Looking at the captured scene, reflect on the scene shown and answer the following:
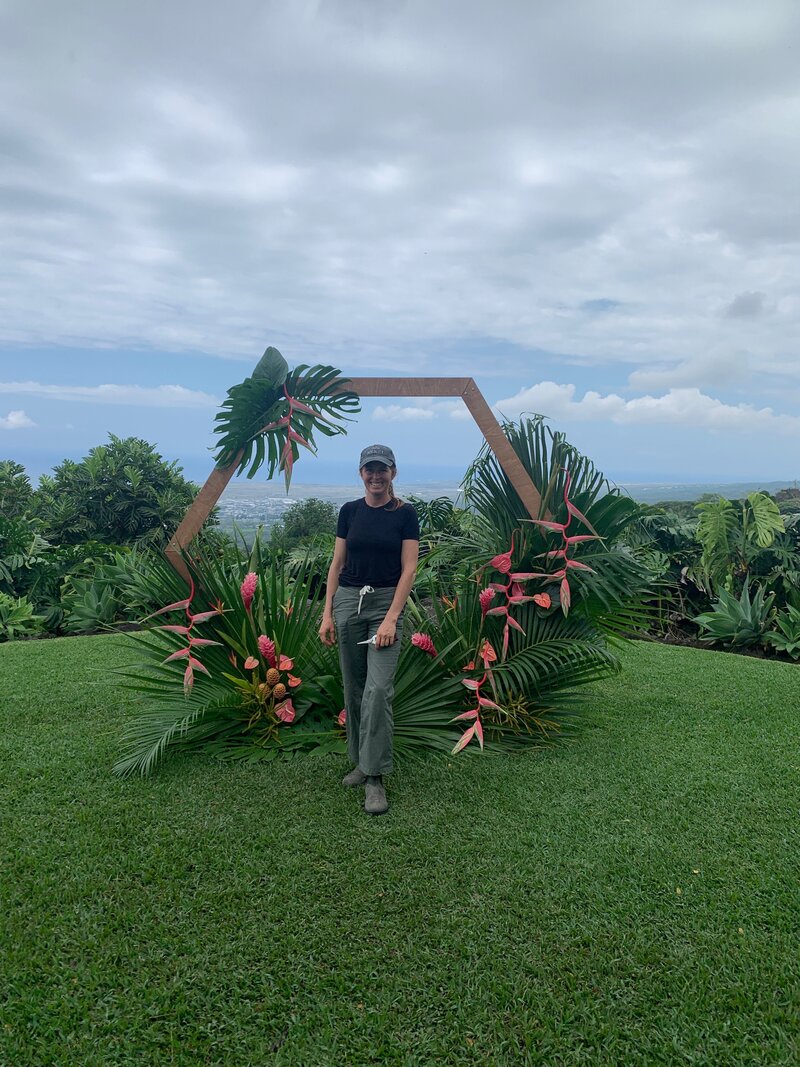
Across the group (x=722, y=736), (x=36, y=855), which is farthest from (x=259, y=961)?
(x=722, y=736)

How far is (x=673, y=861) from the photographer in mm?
2994

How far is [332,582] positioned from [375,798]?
3.60ft

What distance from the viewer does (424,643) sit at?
4.14m

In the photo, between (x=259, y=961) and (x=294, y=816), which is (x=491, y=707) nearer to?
(x=294, y=816)

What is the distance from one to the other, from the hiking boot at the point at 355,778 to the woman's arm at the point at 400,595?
29.1 inches

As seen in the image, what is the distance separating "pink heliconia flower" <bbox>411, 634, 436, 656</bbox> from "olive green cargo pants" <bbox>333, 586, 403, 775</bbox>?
0.32 m

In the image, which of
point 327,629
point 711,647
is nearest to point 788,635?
point 711,647

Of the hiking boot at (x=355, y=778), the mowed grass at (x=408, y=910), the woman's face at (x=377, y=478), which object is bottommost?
the mowed grass at (x=408, y=910)

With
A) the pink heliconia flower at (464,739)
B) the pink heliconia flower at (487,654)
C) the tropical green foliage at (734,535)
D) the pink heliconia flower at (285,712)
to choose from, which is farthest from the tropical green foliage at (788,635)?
the pink heliconia flower at (285,712)

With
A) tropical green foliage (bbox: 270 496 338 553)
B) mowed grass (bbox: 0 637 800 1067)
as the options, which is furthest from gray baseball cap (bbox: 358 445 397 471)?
tropical green foliage (bbox: 270 496 338 553)

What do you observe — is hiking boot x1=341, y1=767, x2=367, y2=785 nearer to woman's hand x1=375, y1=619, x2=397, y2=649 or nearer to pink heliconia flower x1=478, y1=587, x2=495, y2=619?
woman's hand x1=375, y1=619, x2=397, y2=649

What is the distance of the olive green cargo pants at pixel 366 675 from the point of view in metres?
3.47

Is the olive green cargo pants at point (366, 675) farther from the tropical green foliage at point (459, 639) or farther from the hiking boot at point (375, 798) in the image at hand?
the tropical green foliage at point (459, 639)

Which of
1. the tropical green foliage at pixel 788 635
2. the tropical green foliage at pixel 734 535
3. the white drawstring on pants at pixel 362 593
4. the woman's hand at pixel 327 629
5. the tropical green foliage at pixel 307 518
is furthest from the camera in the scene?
the tropical green foliage at pixel 307 518
